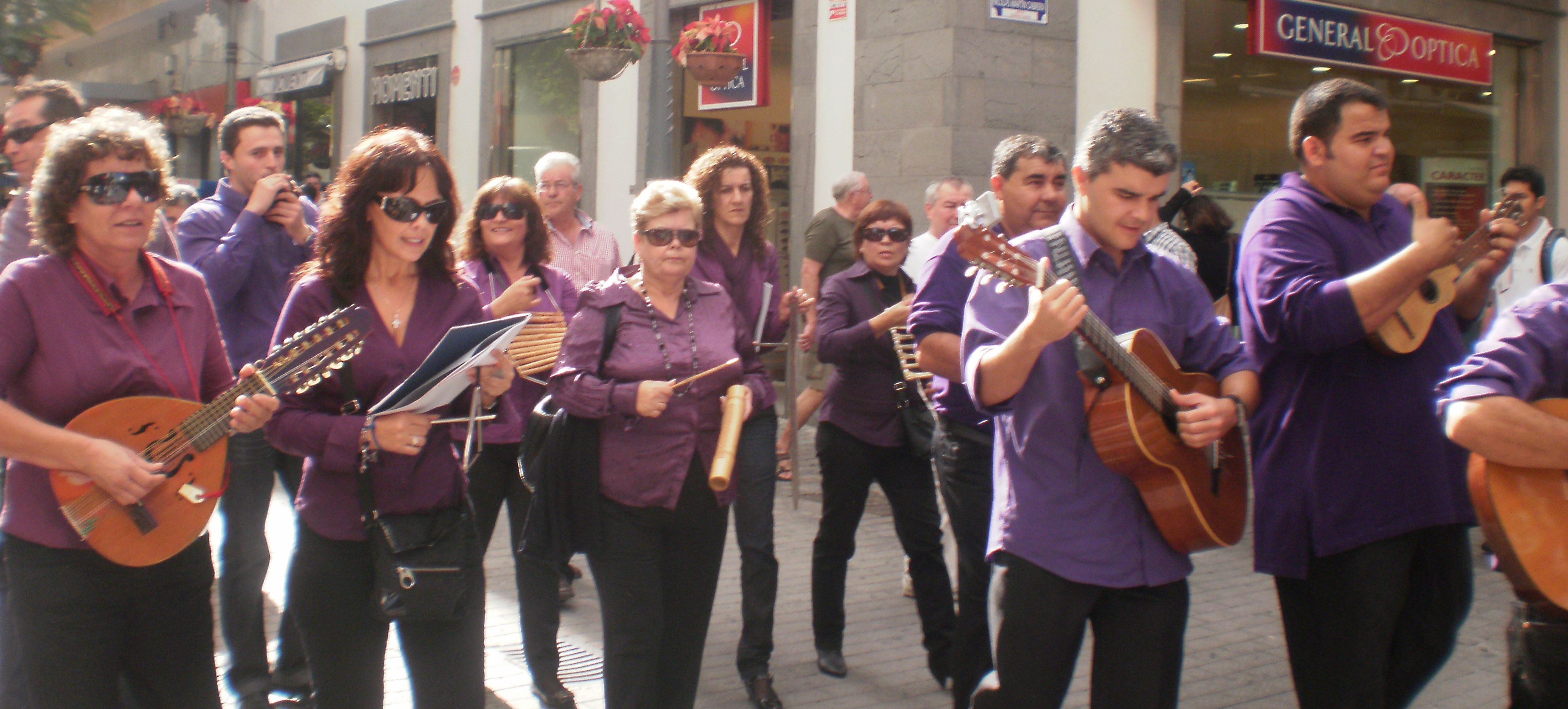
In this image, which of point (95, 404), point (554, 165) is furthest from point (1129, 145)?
point (554, 165)

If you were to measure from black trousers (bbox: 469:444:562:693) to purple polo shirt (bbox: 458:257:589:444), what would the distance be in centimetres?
8

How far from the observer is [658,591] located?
3.84 m

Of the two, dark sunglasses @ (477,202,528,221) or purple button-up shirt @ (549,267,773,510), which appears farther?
dark sunglasses @ (477,202,528,221)

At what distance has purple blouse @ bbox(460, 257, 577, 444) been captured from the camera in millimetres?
4922

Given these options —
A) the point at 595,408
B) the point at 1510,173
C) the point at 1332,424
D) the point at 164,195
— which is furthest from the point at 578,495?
the point at 1510,173

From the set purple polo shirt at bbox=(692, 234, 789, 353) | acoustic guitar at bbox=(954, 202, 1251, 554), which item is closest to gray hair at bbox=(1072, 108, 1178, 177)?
acoustic guitar at bbox=(954, 202, 1251, 554)

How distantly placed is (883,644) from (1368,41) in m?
9.12

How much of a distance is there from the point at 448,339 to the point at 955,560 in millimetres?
2317

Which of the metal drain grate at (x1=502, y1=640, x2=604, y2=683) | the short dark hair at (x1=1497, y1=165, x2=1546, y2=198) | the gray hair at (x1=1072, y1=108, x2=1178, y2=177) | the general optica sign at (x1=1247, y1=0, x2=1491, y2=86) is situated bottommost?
the metal drain grate at (x1=502, y1=640, x2=604, y2=683)

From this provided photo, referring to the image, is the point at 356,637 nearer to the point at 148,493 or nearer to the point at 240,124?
the point at 148,493

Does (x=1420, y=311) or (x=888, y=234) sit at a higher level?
(x=888, y=234)

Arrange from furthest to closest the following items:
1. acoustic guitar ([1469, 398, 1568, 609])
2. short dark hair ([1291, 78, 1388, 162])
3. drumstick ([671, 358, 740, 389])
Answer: drumstick ([671, 358, 740, 389]) < short dark hair ([1291, 78, 1388, 162]) < acoustic guitar ([1469, 398, 1568, 609])

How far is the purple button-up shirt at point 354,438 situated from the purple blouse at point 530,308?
1549 millimetres

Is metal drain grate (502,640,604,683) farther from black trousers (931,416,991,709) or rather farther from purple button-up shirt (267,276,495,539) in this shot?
purple button-up shirt (267,276,495,539)
